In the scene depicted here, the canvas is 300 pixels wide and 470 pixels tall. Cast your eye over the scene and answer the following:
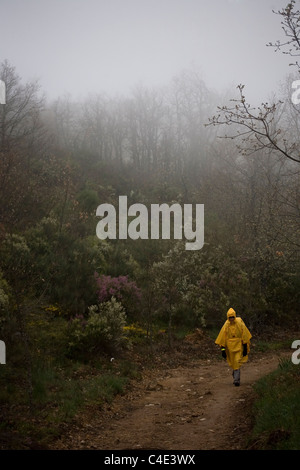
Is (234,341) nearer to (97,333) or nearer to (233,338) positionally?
(233,338)

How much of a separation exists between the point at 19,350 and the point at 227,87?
3991 cm

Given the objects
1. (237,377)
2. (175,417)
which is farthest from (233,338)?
(175,417)

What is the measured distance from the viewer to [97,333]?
10.5 m

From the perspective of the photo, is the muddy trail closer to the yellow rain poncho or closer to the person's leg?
the person's leg

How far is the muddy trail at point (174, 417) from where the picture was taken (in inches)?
230

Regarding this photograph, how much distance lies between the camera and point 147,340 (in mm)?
12633

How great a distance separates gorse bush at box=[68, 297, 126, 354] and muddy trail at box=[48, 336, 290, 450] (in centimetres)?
135

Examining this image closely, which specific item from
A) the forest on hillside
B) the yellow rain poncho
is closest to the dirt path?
the yellow rain poncho

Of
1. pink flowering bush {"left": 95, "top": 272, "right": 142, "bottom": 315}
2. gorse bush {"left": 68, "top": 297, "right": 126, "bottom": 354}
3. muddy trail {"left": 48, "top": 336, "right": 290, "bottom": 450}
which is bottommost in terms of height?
muddy trail {"left": 48, "top": 336, "right": 290, "bottom": 450}

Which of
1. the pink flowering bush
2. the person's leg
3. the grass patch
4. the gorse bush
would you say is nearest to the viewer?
the grass patch

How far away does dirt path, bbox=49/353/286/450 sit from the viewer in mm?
5846

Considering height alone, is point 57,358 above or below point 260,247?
below
